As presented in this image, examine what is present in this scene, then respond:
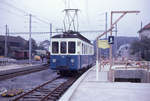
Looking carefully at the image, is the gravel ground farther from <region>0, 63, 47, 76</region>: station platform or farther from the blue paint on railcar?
<region>0, 63, 47, 76</region>: station platform

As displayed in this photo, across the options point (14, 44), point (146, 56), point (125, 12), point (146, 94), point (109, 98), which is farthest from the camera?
point (14, 44)

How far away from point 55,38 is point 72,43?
1.38 metres

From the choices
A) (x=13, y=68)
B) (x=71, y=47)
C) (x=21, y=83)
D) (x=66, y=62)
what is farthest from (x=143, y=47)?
(x=21, y=83)

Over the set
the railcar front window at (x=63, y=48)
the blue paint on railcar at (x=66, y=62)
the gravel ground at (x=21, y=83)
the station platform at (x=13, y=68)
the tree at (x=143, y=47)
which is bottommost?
the gravel ground at (x=21, y=83)

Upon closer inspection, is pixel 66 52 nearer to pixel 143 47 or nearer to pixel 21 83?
pixel 21 83

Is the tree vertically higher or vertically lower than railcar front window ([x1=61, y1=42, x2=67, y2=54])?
higher

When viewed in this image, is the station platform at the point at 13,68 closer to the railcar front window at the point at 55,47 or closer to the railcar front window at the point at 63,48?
the railcar front window at the point at 55,47

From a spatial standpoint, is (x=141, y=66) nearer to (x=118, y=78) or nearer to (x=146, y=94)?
(x=118, y=78)

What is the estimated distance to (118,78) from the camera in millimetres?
16984

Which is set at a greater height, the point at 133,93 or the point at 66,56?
the point at 66,56

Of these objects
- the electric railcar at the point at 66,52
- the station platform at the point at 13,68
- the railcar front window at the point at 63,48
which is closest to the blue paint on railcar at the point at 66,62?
the electric railcar at the point at 66,52

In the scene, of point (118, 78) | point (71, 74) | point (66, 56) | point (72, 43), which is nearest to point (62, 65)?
point (66, 56)

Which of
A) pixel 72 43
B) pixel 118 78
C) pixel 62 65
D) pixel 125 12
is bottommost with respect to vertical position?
pixel 118 78

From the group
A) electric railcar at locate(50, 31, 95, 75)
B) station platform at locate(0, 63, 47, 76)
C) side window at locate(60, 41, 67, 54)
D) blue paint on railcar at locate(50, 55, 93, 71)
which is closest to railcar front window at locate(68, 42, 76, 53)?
electric railcar at locate(50, 31, 95, 75)
